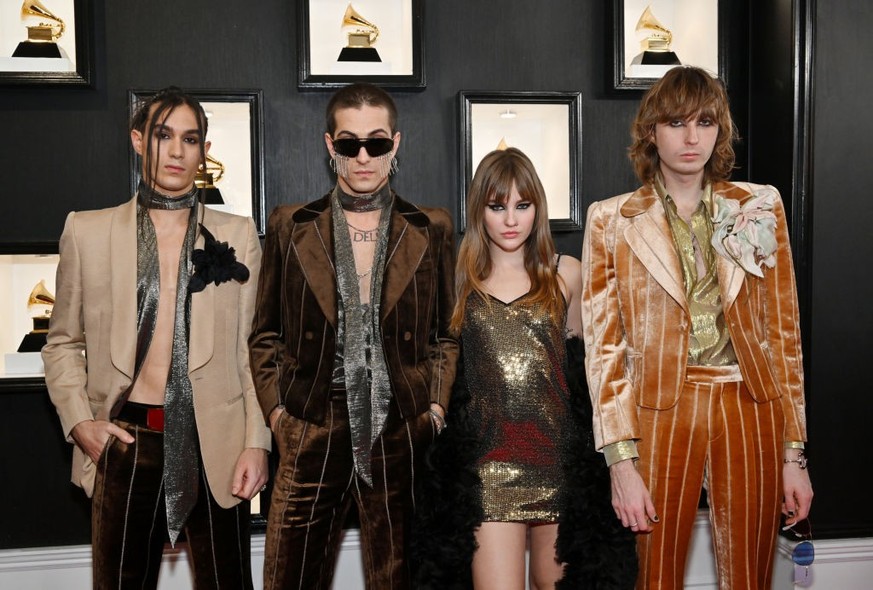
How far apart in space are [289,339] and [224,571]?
0.74m

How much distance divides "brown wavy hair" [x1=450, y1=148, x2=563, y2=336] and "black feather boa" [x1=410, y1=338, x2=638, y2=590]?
40cm

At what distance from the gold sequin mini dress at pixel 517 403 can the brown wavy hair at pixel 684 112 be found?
60cm

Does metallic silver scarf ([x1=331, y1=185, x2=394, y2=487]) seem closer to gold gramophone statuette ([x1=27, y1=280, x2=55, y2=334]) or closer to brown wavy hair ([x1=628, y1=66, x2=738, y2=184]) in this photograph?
brown wavy hair ([x1=628, y1=66, x2=738, y2=184])

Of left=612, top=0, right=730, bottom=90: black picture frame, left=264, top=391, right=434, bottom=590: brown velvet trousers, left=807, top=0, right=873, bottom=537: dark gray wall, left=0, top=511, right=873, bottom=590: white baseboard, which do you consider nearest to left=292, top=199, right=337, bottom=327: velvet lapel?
left=264, top=391, right=434, bottom=590: brown velvet trousers

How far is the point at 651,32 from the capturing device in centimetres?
337

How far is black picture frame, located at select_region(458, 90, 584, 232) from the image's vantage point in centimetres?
331

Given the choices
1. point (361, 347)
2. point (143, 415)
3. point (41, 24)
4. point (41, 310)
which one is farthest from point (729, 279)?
point (41, 24)

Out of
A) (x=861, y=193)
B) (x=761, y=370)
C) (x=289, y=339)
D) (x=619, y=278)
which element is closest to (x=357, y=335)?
(x=289, y=339)

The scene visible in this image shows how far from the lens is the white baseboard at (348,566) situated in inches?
126

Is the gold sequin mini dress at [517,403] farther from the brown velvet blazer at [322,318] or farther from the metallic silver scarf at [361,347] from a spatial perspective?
the metallic silver scarf at [361,347]

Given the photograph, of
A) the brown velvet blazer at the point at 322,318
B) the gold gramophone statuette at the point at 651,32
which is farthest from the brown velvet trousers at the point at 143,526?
the gold gramophone statuette at the point at 651,32

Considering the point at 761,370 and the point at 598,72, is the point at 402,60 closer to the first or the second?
the point at 598,72

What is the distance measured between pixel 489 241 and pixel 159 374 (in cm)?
114

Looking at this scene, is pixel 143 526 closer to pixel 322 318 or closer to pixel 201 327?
pixel 201 327
